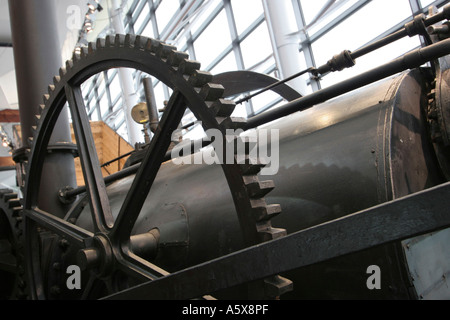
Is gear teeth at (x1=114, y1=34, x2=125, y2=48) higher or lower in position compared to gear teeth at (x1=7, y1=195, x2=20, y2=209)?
higher

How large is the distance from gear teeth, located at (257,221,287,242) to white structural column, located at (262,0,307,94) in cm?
518

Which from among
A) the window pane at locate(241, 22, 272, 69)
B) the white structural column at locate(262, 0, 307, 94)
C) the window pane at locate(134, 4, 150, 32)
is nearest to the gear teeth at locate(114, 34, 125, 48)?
the white structural column at locate(262, 0, 307, 94)

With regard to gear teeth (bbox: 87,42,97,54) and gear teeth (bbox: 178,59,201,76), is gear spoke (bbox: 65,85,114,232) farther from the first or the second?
gear teeth (bbox: 178,59,201,76)

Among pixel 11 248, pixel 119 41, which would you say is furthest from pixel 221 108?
pixel 11 248

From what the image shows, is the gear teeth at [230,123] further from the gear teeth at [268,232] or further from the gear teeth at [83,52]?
the gear teeth at [83,52]

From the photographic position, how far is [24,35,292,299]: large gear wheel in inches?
43.4

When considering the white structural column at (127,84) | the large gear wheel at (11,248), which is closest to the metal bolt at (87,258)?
the large gear wheel at (11,248)

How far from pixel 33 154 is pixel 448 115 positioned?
5.67 ft

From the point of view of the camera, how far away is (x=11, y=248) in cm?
249

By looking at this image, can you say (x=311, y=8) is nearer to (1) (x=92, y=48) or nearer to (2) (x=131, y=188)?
(1) (x=92, y=48)

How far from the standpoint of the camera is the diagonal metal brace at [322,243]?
697 mm

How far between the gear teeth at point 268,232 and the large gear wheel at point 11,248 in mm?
1598
